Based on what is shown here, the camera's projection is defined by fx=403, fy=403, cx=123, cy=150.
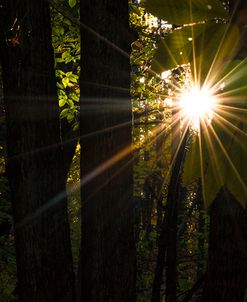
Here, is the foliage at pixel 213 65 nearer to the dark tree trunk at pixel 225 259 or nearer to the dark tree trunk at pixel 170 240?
the dark tree trunk at pixel 225 259

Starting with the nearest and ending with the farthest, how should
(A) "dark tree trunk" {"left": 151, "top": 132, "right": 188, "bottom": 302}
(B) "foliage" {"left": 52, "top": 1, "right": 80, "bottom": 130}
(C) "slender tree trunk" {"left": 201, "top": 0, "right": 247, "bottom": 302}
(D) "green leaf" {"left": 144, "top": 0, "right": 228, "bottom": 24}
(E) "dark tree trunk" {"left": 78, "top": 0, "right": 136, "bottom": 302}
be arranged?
1. (D) "green leaf" {"left": 144, "top": 0, "right": 228, "bottom": 24}
2. (C) "slender tree trunk" {"left": 201, "top": 0, "right": 247, "bottom": 302}
3. (E) "dark tree trunk" {"left": 78, "top": 0, "right": 136, "bottom": 302}
4. (B) "foliage" {"left": 52, "top": 1, "right": 80, "bottom": 130}
5. (A) "dark tree trunk" {"left": 151, "top": 132, "right": 188, "bottom": 302}

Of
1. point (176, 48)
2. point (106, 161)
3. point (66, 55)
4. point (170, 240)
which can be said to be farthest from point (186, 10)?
point (170, 240)

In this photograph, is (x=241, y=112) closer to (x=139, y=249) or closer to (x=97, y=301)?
(x=97, y=301)

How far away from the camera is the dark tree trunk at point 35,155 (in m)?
2.93

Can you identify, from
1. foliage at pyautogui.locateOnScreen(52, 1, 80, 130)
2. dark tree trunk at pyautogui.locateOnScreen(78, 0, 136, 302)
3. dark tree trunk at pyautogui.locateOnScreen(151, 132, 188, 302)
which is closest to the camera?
dark tree trunk at pyautogui.locateOnScreen(78, 0, 136, 302)

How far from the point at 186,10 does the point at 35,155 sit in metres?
2.59

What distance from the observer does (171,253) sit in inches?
233

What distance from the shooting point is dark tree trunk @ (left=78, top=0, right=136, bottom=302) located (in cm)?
290

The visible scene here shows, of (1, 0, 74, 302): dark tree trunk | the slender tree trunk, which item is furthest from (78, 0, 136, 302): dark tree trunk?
the slender tree trunk

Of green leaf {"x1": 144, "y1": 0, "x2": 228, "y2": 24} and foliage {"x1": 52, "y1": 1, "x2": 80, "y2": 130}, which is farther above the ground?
foliage {"x1": 52, "y1": 1, "x2": 80, "y2": 130}

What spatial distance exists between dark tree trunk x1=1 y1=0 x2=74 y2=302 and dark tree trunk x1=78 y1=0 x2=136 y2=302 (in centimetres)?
23

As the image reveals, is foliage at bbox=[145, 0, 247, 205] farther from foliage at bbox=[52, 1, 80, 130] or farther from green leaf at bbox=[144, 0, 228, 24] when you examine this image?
foliage at bbox=[52, 1, 80, 130]

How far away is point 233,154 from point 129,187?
2.65m

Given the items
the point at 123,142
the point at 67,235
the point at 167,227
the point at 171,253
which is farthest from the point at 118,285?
the point at 171,253
